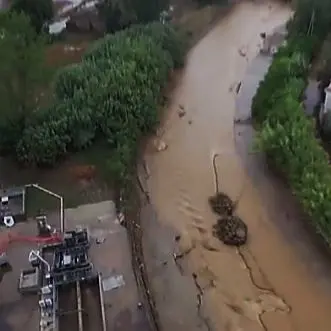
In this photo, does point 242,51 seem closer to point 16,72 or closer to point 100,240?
point 16,72

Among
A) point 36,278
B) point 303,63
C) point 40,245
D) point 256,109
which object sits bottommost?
point 36,278

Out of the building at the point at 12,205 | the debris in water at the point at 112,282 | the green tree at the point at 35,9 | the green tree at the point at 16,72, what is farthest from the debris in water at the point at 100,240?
the green tree at the point at 35,9

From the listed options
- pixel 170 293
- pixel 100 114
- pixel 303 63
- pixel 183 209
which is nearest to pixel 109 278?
pixel 170 293

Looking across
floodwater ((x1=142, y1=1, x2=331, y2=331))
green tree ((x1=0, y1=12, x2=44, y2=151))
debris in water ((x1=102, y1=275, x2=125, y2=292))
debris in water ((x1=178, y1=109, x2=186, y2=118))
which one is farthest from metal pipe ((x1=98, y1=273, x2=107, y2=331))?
debris in water ((x1=178, y1=109, x2=186, y2=118))

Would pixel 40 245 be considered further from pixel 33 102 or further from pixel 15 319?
pixel 33 102

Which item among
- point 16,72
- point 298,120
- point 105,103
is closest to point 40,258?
point 16,72

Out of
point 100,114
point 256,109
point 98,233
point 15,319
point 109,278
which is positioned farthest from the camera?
point 256,109

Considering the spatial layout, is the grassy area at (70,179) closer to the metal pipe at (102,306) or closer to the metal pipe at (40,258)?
the metal pipe at (40,258)
